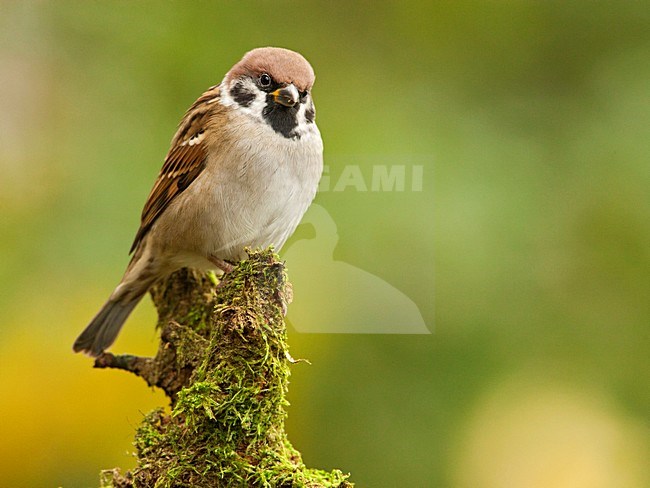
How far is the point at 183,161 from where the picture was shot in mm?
3029

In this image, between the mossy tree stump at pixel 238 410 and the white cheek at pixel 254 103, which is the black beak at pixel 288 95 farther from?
the mossy tree stump at pixel 238 410

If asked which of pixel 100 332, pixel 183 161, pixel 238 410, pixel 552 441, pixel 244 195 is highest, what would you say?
pixel 183 161

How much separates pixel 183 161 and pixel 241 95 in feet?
1.05

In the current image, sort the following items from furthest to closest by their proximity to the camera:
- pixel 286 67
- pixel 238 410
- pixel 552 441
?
pixel 552 441
pixel 286 67
pixel 238 410

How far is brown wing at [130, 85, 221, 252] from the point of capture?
2994 mm

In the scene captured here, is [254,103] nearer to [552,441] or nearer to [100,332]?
[100,332]

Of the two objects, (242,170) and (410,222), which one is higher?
(410,222)

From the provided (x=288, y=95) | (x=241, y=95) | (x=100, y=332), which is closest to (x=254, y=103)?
(x=241, y=95)

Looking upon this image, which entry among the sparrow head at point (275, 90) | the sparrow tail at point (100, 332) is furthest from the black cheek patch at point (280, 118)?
the sparrow tail at point (100, 332)

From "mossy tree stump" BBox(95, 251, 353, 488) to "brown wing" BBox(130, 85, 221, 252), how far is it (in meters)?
0.74

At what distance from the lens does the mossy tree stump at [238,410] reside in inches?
84.0

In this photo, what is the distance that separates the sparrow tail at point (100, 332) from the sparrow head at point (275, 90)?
86 cm

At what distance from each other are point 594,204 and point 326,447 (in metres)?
1.65

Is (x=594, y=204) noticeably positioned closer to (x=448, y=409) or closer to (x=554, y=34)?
(x=554, y=34)
